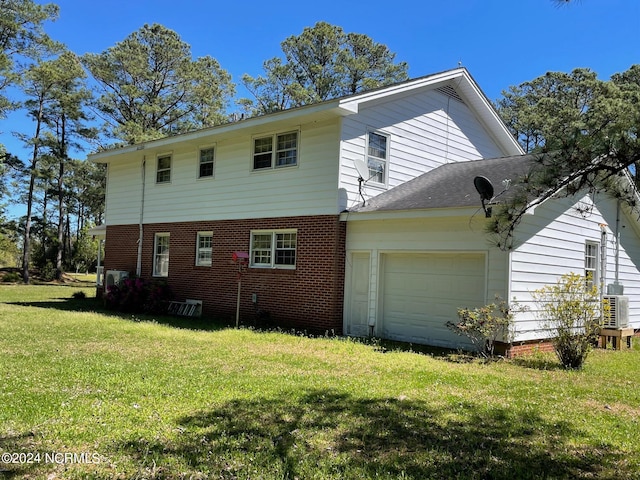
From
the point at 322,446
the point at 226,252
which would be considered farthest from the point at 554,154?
the point at 226,252

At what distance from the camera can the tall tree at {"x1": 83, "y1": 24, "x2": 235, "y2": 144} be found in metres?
33.0

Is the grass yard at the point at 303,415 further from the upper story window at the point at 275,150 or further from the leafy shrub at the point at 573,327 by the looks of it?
the upper story window at the point at 275,150

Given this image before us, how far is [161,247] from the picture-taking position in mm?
16953

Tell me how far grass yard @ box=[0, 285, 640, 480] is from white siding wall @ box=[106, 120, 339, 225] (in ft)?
15.4

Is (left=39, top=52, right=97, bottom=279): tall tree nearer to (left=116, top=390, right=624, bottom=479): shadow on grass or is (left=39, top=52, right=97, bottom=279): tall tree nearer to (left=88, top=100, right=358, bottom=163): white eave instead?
(left=88, top=100, right=358, bottom=163): white eave

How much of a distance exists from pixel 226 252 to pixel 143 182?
5138 mm

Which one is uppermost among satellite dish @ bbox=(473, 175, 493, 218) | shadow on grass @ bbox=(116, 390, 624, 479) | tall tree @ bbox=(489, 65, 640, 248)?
satellite dish @ bbox=(473, 175, 493, 218)

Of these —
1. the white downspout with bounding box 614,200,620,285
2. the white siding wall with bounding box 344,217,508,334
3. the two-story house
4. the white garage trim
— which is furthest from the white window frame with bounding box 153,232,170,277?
the white downspout with bounding box 614,200,620,285

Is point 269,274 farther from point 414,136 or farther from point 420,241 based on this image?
point 414,136

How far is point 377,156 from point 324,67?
77.9 ft

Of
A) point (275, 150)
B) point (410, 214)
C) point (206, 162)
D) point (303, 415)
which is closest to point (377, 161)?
point (275, 150)

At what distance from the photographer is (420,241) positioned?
431 inches

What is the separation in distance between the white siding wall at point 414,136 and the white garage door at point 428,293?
2.13 m

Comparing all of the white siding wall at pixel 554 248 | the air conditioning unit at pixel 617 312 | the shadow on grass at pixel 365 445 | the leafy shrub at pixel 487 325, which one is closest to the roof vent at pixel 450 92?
the white siding wall at pixel 554 248
